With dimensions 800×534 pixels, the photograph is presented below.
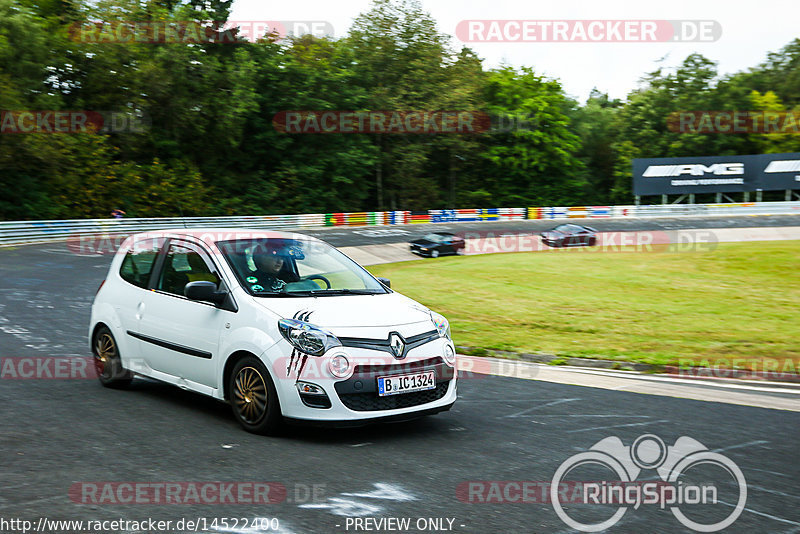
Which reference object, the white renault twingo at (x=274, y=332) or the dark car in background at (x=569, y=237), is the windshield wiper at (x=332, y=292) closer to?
the white renault twingo at (x=274, y=332)

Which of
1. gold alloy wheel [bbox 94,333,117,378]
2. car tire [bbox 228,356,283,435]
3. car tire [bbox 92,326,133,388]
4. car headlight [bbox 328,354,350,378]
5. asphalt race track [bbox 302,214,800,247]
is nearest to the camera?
car headlight [bbox 328,354,350,378]

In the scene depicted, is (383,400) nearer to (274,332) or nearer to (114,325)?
(274,332)

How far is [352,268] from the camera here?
7.55 m

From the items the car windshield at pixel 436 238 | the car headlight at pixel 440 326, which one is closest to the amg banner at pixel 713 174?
the car windshield at pixel 436 238

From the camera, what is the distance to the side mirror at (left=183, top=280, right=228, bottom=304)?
646 cm

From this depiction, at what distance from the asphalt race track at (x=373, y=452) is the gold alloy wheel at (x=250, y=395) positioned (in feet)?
0.57

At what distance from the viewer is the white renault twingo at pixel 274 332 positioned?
5.95m

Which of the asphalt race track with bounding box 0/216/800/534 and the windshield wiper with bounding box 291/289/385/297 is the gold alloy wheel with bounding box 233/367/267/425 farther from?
the windshield wiper with bounding box 291/289/385/297

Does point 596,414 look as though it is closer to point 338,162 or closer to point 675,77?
point 338,162

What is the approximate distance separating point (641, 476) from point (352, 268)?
11.1 feet

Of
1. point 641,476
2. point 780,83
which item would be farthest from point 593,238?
point 780,83

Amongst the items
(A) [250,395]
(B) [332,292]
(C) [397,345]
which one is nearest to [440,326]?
(C) [397,345]

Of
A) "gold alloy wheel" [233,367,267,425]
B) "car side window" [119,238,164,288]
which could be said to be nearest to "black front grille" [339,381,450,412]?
"gold alloy wheel" [233,367,267,425]

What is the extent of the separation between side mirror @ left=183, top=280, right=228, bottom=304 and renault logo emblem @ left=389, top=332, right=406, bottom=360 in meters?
1.52
